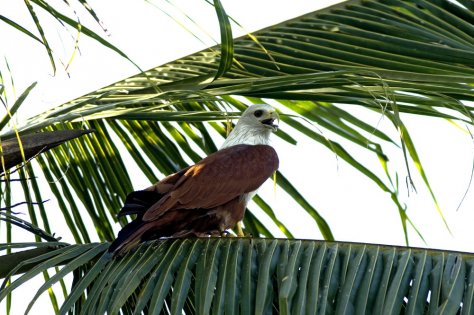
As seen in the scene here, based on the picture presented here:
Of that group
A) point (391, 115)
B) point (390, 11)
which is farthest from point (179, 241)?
point (390, 11)

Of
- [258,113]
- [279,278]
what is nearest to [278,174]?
[258,113]

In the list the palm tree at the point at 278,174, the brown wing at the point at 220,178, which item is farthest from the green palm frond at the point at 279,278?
the brown wing at the point at 220,178

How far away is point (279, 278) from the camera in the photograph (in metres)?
3.09

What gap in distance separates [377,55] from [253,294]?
1216mm

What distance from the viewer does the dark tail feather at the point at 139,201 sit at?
3.81m

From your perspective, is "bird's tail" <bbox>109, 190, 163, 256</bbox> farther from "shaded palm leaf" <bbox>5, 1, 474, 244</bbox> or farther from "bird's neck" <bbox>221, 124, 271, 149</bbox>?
"bird's neck" <bbox>221, 124, 271, 149</bbox>

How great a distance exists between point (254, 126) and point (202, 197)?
105cm

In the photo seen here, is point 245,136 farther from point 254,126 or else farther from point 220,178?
point 220,178

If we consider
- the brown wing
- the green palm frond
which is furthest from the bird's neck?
the green palm frond

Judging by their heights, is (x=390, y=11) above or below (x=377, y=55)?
above

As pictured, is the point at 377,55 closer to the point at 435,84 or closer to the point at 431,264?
the point at 435,84

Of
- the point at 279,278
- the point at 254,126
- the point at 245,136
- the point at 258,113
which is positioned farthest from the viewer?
the point at 258,113

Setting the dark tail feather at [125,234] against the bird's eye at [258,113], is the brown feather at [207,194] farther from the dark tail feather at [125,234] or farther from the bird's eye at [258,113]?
the bird's eye at [258,113]

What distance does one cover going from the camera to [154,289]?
123 inches
